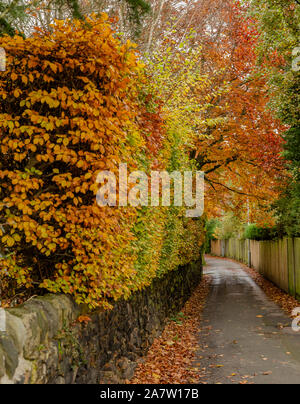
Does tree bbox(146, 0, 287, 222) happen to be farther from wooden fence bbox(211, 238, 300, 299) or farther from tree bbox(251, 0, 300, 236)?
tree bbox(251, 0, 300, 236)

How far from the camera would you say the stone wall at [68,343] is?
337cm

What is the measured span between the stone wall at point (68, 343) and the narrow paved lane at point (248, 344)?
4.82 ft

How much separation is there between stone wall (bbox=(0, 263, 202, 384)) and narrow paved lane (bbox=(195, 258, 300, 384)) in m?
1.47

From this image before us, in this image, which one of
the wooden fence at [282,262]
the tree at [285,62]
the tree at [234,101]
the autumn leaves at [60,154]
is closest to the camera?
the autumn leaves at [60,154]

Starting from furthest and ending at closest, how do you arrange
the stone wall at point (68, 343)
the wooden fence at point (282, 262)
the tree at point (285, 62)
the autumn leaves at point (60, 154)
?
the wooden fence at point (282, 262), the tree at point (285, 62), the autumn leaves at point (60, 154), the stone wall at point (68, 343)

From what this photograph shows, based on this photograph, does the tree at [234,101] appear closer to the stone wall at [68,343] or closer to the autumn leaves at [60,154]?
the stone wall at [68,343]

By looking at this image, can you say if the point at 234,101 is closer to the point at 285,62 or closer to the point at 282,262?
the point at 285,62

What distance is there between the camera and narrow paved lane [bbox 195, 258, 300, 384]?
21.5 ft

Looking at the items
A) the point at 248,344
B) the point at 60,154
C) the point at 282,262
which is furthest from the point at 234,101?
the point at 60,154

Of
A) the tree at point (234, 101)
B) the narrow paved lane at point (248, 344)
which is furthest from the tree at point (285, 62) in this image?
the narrow paved lane at point (248, 344)

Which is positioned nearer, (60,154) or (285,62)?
(60,154)

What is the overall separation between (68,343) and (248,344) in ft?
17.8

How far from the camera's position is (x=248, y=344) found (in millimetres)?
8547

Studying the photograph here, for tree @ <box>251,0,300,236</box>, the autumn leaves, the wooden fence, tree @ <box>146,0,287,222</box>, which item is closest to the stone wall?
the autumn leaves
